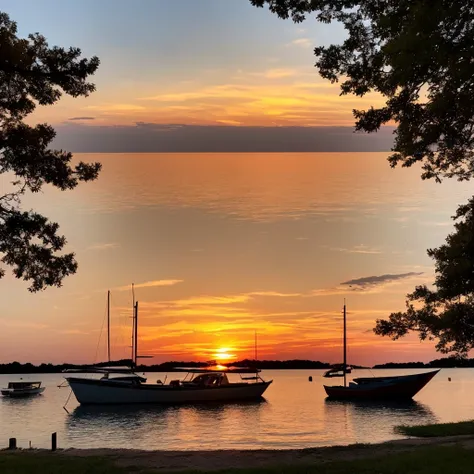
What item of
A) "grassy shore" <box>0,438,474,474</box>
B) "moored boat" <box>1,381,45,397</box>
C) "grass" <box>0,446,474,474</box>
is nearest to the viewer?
"grass" <box>0,446,474,474</box>

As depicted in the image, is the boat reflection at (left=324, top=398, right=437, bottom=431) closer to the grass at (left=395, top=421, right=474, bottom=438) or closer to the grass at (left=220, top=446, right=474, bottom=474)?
the grass at (left=395, top=421, right=474, bottom=438)

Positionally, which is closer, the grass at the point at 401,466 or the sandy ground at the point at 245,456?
the grass at the point at 401,466

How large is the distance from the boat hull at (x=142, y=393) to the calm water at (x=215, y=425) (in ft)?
5.02

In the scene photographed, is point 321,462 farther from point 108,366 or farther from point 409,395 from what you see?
point 409,395

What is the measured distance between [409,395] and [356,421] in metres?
33.9

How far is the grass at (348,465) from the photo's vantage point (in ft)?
63.0

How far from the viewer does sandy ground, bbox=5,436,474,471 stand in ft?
72.5

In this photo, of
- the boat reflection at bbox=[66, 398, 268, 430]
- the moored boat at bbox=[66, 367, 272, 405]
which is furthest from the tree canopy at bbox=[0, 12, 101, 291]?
the moored boat at bbox=[66, 367, 272, 405]

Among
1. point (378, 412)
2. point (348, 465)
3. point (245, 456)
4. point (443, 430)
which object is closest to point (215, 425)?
point (378, 412)

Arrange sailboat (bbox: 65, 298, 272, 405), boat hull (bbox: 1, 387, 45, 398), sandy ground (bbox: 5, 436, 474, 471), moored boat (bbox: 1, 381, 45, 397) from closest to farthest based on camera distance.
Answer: sandy ground (bbox: 5, 436, 474, 471) → sailboat (bbox: 65, 298, 272, 405) → boat hull (bbox: 1, 387, 45, 398) → moored boat (bbox: 1, 381, 45, 397)

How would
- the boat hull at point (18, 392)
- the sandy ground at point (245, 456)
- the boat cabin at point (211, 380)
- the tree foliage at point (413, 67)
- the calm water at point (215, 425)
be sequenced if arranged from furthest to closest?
the boat hull at point (18, 392) < the boat cabin at point (211, 380) < the calm water at point (215, 425) < the sandy ground at point (245, 456) < the tree foliage at point (413, 67)

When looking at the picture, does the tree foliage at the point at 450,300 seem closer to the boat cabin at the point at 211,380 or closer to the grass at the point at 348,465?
the grass at the point at 348,465

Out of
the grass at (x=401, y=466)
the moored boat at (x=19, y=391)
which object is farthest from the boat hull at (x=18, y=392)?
the grass at (x=401, y=466)

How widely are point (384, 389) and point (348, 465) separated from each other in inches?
3460
